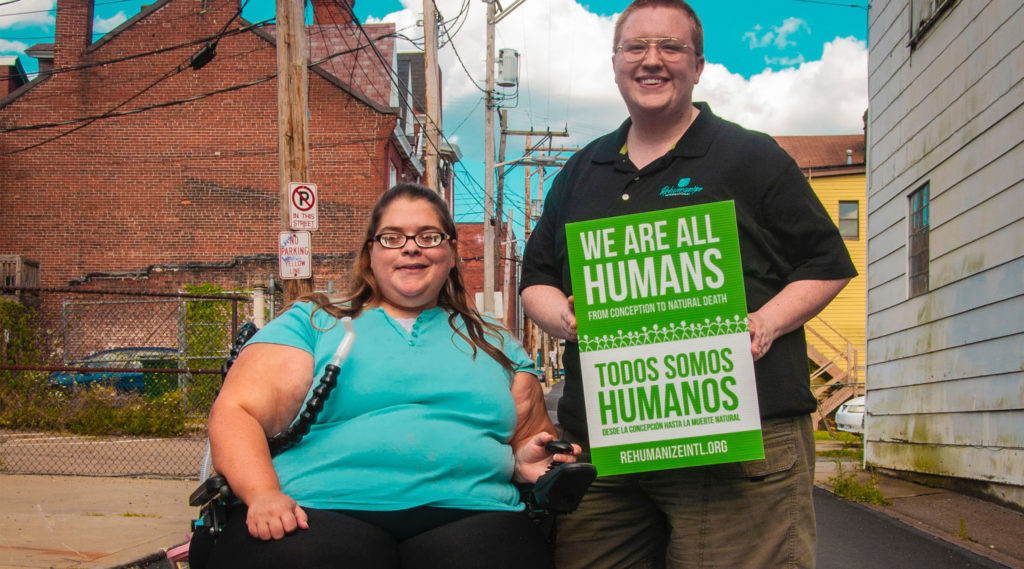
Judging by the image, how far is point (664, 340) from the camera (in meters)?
2.31

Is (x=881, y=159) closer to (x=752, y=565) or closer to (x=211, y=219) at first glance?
(x=752, y=565)

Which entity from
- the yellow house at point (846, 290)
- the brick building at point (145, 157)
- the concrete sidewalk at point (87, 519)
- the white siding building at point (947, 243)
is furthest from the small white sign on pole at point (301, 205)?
the yellow house at point (846, 290)

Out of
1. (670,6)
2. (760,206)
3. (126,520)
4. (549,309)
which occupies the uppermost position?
(670,6)

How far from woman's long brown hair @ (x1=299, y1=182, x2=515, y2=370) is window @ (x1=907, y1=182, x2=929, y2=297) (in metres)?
7.53

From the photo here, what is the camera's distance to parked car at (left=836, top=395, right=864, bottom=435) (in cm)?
1714

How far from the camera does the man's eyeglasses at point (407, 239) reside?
2.81 m

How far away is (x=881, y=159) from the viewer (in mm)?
10688

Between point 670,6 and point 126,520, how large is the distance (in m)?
5.81

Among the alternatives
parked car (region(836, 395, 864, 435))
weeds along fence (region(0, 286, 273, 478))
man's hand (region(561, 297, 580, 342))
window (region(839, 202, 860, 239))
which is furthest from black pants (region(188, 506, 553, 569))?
window (region(839, 202, 860, 239))

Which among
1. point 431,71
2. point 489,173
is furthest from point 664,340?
point 489,173

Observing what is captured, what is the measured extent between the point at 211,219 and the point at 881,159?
17.0 m

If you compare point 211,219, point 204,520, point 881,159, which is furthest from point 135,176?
point 204,520

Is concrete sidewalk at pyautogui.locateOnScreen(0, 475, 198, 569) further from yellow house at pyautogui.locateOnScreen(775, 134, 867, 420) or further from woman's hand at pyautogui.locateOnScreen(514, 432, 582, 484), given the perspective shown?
yellow house at pyautogui.locateOnScreen(775, 134, 867, 420)

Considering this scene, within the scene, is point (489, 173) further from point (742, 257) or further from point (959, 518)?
point (742, 257)
